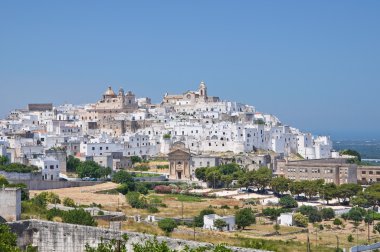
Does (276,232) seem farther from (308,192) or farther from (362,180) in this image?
(362,180)

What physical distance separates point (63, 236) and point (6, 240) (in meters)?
2.33

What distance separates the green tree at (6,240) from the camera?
41.2 feet

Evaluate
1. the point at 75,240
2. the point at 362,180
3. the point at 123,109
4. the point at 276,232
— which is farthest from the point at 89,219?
the point at 123,109

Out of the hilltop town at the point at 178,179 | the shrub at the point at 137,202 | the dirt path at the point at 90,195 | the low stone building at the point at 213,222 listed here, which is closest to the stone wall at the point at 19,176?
the hilltop town at the point at 178,179

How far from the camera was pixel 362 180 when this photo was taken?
56781 millimetres

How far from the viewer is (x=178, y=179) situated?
58500 mm

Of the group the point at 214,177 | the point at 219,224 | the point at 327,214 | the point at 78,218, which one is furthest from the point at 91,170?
the point at 78,218

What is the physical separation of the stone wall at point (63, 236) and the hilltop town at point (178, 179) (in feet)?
0.08

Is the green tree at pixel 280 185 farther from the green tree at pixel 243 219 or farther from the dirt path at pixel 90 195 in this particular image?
the green tree at pixel 243 219

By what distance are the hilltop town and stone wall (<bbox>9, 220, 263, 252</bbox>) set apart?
25mm

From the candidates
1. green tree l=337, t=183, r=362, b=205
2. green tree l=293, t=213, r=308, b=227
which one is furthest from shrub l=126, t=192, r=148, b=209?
green tree l=337, t=183, r=362, b=205

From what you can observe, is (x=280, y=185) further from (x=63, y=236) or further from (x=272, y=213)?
(x=63, y=236)

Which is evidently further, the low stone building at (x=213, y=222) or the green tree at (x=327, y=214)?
the green tree at (x=327, y=214)

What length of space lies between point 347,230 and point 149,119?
44.2 m
